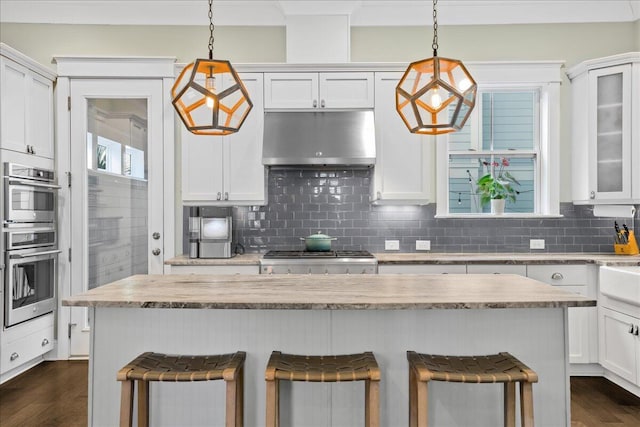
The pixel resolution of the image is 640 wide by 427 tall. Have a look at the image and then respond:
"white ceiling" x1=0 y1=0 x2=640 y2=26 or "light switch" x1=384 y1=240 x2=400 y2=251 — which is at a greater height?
"white ceiling" x1=0 y1=0 x2=640 y2=26

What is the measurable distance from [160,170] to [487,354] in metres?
3.29

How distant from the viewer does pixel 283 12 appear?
4.21 m

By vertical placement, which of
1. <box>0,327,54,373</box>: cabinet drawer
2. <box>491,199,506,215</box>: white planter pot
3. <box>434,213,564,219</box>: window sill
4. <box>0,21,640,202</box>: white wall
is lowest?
<box>0,327,54,373</box>: cabinet drawer

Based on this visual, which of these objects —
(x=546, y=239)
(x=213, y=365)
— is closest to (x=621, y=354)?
(x=546, y=239)

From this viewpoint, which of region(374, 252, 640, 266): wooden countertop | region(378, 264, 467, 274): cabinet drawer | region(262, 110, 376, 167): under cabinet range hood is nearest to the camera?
region(374, 252, 640, 266): wooden countertop

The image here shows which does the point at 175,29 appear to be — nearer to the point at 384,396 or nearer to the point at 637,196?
the point at 384,396

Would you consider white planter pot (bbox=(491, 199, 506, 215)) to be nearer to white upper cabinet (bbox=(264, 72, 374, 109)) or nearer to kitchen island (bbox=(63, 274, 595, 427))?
white upper cabinet (bbox=(264, 72, 374, 109))

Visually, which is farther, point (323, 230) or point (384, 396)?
point (323, 230)

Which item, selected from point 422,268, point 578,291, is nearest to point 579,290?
point 578,291

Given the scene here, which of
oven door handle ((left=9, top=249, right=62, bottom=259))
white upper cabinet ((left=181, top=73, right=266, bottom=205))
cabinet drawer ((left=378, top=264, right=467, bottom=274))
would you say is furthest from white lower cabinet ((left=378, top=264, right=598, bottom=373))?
oven door handle ((left=9, top=249, right=62, bottom=259))

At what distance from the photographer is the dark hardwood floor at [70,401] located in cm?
289

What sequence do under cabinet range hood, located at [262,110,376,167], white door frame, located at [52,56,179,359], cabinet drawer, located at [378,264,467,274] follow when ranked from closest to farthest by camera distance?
cabinet drawer, located at [378,264,467,274]
under cabinet range hood, located at [262,110,376,167]
white door frame, located at [52,56,179,359]

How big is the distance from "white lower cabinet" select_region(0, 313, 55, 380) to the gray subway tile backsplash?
1.83m

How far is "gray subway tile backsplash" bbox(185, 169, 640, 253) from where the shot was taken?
4289 millimetres
